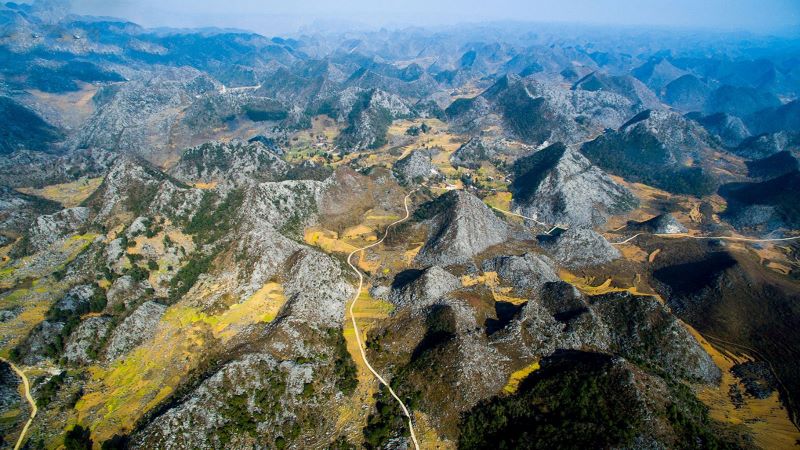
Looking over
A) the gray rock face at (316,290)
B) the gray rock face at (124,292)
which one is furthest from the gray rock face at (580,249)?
the gray rock face at (124,292)

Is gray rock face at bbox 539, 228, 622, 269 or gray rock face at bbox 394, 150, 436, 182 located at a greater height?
gray rock face at bbox 394, 150, 436, 182

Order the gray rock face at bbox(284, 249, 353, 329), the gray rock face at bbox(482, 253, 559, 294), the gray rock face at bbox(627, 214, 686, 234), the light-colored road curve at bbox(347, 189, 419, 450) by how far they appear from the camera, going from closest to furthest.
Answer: the light-colored road curve at bbox(347, 189, 419, 450) < the gray rock face at bbox(284, 249, 353, 329) < the gray rock face at bbox(482, 253, 559, 294) < the gray rock face at bbox(627, 214, 686, 234)

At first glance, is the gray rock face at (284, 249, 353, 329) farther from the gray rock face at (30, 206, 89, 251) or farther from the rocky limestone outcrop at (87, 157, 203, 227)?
the gray rock face at (30, 206, 89, 251)

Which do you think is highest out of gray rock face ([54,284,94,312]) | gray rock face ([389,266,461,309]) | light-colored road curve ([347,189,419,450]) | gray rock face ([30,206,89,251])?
gray rock face ([30,206,89,251])

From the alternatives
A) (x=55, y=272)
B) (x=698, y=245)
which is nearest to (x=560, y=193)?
(x=698, y=245)

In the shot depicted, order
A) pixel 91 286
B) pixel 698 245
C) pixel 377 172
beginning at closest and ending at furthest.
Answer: pixel 91 286, pixel 698 245, pixel 377 172

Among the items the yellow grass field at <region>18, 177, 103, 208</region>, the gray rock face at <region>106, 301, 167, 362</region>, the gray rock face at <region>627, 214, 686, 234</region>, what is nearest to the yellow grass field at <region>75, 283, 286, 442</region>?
the gray rock face at <region>106, 301, 167, 362</region>

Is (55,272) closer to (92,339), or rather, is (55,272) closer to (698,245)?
(92,339)
